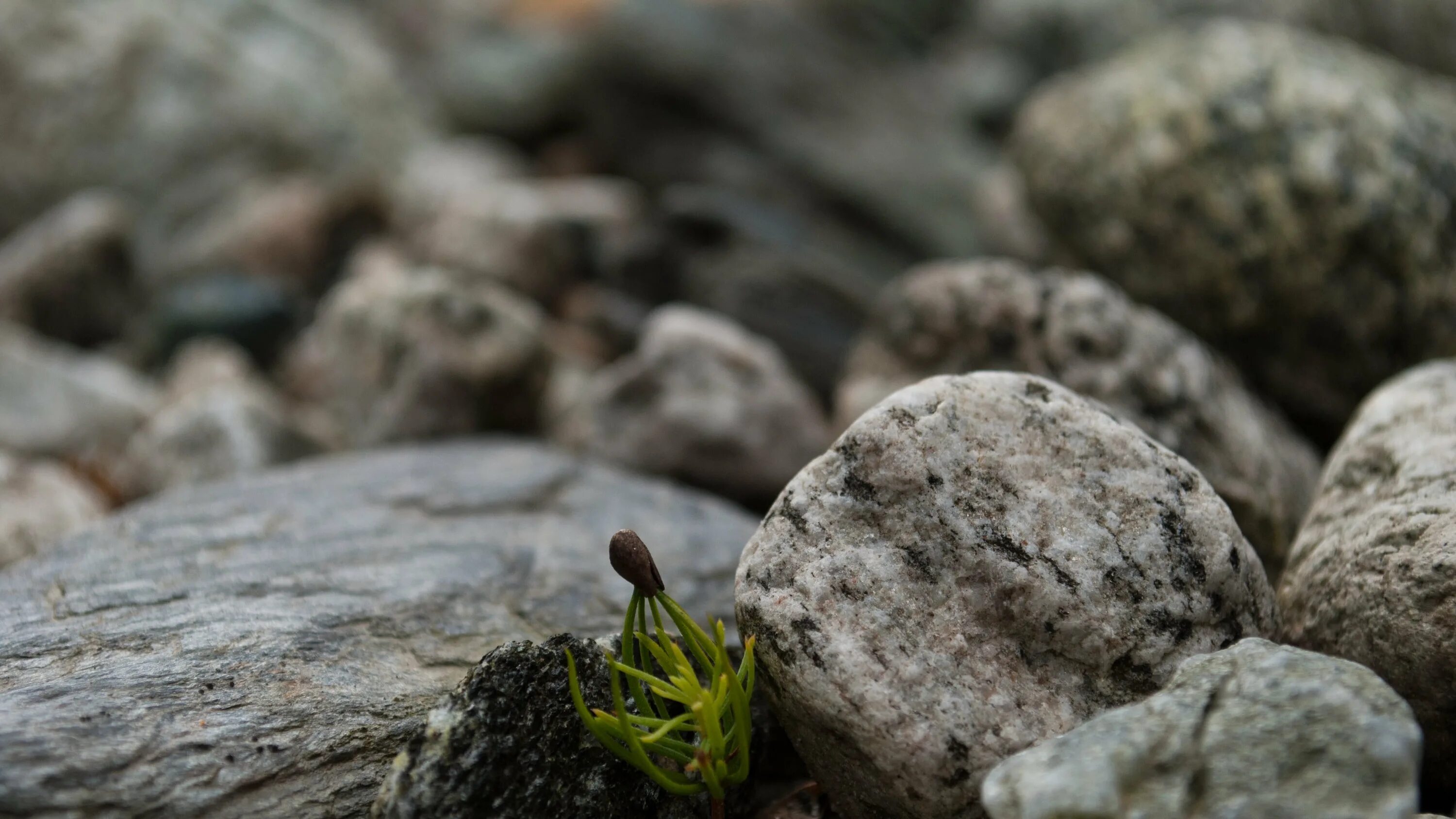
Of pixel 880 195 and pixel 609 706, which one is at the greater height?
pixel 880 195

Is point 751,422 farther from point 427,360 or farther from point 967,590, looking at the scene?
point 967,590

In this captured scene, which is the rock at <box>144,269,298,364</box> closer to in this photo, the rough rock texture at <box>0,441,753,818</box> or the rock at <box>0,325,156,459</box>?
the rock at <box>0,325,156,459</box>

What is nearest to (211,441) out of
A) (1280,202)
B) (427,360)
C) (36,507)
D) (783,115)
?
(36,507)

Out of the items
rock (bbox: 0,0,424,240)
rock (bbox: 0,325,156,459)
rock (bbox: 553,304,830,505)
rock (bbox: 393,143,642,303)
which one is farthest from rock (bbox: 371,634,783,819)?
rock (bbox: 0,0,424,240)

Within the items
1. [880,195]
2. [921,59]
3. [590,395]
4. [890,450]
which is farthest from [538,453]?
[921,59]

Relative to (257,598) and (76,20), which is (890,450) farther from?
(76,20)

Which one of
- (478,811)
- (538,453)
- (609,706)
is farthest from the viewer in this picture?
(538,453)
